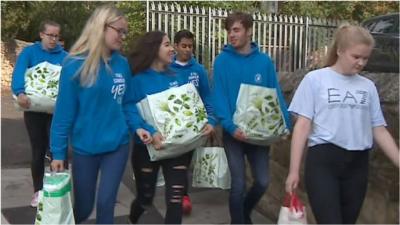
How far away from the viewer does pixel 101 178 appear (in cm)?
339

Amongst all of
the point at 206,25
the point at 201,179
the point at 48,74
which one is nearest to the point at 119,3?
the point at 206,25

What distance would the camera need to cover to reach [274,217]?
15.8 feet

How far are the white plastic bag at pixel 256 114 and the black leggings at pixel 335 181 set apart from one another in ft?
2.85

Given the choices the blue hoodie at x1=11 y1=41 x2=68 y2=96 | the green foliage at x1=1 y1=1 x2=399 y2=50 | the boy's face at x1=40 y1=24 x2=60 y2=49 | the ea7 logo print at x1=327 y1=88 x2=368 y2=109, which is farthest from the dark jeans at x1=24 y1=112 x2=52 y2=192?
the green foliage at x1=1 y1=1 x2=399 y2=50

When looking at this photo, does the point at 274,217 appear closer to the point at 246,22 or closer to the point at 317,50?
the point at 246,22

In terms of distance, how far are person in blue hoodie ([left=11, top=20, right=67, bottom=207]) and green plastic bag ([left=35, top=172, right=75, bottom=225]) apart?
5.67ft

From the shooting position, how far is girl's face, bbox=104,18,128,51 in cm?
334

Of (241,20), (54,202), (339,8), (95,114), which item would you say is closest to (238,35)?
(241,20)

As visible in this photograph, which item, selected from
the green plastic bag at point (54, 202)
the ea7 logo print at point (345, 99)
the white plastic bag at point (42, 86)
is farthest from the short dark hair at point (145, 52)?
the ea7 logo print at point (345, 99)

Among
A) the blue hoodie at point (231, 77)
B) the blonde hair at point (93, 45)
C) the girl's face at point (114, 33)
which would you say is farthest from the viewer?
the blue hoodie at point (231, 77)

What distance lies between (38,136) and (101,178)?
5.43ft

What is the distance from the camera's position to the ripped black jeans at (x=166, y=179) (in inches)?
147

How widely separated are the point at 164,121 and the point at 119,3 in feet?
31.0

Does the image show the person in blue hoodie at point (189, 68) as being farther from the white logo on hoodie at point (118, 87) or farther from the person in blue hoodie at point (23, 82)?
the person in blue hoodie at point (23, 82)
